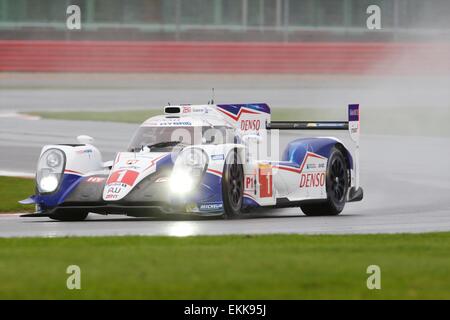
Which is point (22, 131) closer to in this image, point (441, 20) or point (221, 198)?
point (221, 198)

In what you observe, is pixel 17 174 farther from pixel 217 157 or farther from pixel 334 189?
pixel 217 157

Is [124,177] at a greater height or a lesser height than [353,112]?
lesser

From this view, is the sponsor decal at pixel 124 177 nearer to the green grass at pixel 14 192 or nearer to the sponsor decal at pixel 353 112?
the green grass at pixel 14 192

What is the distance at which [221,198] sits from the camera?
13727 mm

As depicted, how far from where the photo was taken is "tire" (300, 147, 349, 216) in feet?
50.7

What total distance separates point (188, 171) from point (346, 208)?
367 centimetres

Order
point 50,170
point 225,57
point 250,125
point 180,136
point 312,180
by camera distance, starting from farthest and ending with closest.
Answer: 1. point 225,57
2. point 250,125
3. point 312,180
4. point 180,136
5. point 50,170

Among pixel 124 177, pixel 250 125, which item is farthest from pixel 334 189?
pixel 124 177

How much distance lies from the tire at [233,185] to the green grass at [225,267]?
231 centimetres

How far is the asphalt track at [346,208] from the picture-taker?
13.0 metres

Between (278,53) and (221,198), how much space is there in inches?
1211

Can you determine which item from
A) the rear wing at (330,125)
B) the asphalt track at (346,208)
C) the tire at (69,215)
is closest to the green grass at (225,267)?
the asphalt track at (346,208)

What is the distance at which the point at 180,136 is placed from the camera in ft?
47.7

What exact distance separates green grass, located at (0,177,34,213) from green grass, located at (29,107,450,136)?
1178 cm
